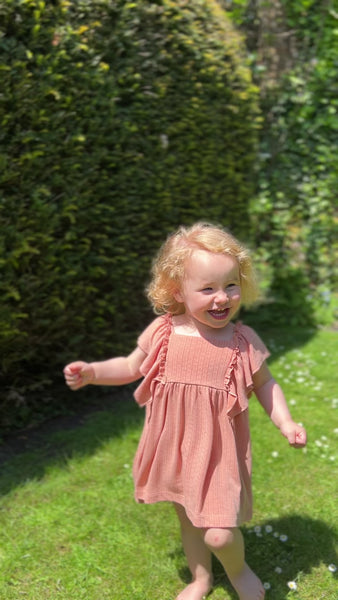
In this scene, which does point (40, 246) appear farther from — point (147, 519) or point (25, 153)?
point (147, 519)

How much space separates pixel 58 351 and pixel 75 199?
112 centimetres

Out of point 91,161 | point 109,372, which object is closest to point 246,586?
point 109,372

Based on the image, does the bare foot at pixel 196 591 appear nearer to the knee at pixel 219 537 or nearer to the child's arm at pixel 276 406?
the knee at pixel 219 537

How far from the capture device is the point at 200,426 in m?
2.21

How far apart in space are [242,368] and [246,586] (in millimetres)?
838

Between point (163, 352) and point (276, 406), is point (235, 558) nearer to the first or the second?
point (276, 406)

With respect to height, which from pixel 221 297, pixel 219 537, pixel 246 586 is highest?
pixel 221 297

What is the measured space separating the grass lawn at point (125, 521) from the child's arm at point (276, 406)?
731 mm

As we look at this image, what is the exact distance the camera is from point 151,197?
15.4 ft

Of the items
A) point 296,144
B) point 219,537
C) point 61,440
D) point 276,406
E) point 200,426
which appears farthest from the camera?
point 296,144

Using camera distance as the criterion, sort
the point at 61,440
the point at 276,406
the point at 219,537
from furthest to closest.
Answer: the point at 61,440 → the point at 276,406 → the point at 219,537

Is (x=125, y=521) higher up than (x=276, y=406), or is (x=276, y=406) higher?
(x=276, y=406)

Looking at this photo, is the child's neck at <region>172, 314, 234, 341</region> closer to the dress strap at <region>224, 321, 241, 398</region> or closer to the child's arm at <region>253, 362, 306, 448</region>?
the dress strap at <region>224, 321, 241, 398</region>

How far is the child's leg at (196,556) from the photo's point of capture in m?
2.44
